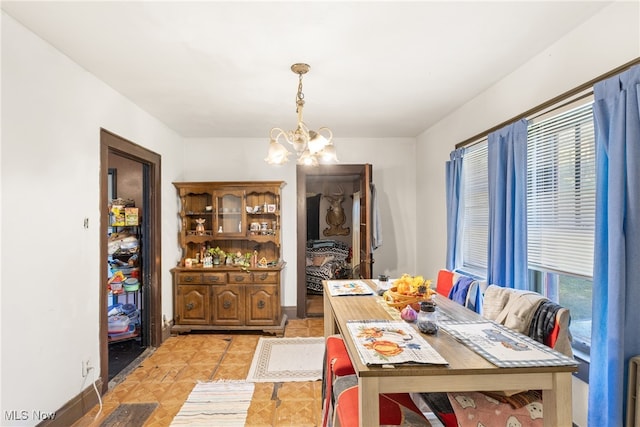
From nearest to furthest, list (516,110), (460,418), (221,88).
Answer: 1. (460,418)
2. (516,110)
3. (221,88)

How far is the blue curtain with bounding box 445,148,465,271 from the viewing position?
3.19 metres

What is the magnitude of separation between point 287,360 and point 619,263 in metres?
2.66

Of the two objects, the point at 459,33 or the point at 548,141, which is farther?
the point at 548,141

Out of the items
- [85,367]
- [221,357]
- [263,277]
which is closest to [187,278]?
[263,277]

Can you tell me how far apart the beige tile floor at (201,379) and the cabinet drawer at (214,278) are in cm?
64

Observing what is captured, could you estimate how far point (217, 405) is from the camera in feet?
7.89

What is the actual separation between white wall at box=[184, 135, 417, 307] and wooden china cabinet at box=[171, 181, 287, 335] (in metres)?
0.30

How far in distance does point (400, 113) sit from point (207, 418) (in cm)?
319

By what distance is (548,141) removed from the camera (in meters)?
2.14

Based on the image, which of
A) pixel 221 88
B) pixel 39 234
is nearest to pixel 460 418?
pixel 39 234

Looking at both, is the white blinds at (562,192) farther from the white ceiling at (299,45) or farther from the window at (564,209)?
the white ceiling at (299,45)

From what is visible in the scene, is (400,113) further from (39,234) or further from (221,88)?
(39,234)

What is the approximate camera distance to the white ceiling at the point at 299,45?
169 centimetres

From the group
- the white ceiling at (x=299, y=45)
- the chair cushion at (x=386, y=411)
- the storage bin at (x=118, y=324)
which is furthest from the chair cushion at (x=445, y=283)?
the storage bin at (x=118, y=324)
